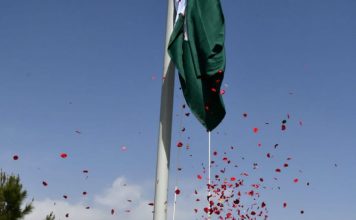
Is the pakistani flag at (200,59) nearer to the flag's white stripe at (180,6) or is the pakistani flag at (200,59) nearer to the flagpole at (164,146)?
the flag's white stripe at (180,6)

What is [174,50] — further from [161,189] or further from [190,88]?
[161,189]

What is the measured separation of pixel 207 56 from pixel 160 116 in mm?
1049

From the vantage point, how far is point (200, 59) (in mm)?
6516

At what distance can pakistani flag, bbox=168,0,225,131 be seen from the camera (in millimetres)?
6406

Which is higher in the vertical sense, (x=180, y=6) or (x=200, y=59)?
(x=180, y=6)

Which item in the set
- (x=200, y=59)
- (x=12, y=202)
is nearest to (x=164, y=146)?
(x=200, y=59)

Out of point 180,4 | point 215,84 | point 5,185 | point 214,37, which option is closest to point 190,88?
point 215,84

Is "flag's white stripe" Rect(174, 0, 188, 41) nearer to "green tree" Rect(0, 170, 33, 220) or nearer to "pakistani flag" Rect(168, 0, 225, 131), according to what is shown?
"pakistani flag" Rect(168, 0, 225, 131)

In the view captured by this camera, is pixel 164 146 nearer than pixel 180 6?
Yes

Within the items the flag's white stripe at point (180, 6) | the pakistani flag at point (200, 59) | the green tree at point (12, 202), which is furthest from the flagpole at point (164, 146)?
the green tree at point (12, 202)

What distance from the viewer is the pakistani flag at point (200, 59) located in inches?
252

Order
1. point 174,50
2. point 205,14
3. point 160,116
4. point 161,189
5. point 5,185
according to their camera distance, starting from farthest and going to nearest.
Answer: point 5,185 < point 205,14 < point 174,50 < point 160,116 < point 161,189

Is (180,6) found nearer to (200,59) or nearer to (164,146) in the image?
(200,59)

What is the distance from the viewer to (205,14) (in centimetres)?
676
